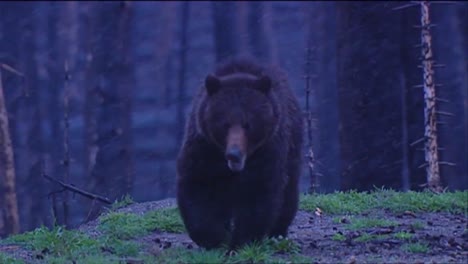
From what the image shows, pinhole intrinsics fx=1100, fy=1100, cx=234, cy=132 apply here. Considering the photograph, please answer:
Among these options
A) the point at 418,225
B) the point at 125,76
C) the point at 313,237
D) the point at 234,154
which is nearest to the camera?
the point at 234,154

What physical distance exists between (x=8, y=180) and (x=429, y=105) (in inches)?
175

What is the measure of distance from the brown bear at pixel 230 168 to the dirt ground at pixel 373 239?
14.7 inches

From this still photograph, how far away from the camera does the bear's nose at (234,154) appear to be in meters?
6.19

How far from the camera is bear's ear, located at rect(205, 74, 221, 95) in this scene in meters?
6.42

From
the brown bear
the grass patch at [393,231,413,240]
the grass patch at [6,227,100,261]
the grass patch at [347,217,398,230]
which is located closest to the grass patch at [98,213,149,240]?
the grass patch at [6,227,100,261]

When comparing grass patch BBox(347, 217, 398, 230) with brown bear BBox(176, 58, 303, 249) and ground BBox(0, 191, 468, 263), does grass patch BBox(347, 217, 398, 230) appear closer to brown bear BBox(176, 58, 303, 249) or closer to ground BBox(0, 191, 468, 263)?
ground BBox(0, 191, 468, 263)

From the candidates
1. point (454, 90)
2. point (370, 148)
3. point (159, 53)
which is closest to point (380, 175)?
point (370, 148)

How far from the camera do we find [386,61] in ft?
39.2

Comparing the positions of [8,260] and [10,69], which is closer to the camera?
[8,260]

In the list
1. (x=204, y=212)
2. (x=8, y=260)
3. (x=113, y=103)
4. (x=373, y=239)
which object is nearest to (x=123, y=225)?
(x=8, y=260)

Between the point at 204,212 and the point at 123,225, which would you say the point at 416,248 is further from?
the point at 123,225

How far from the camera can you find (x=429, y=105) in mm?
10750

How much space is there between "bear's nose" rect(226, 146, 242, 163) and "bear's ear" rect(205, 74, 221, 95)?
442 mm

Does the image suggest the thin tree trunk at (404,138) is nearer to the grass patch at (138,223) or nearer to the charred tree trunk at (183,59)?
the charred tree trunk at (183,59)
